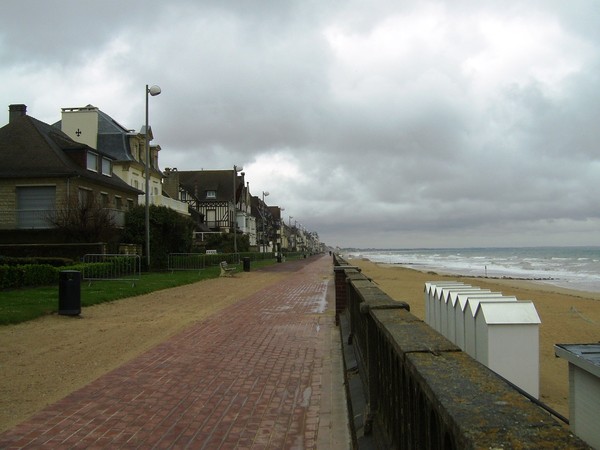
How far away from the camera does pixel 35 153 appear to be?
31.2m

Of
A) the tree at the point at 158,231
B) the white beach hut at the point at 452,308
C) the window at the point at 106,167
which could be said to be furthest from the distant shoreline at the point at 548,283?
the window at the point at 106,167

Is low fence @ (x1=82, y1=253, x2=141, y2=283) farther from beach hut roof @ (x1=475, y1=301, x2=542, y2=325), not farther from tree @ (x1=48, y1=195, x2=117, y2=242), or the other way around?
beach hut roof @ (x1=475, y1=301, x2=542, y2=325)

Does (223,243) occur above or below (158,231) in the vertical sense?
below

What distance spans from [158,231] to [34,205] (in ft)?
25.4

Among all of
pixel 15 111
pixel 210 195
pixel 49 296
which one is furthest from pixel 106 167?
pixel 210 195

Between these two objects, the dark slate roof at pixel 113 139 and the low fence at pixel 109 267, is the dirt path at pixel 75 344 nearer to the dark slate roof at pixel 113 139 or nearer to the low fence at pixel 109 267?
the low fence at pixel 109 267

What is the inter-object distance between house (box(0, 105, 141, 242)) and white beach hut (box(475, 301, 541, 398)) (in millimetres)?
26806

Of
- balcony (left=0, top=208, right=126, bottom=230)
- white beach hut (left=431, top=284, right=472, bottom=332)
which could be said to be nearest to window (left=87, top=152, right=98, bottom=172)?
balcony (left=0, top=208, right=126, bottom=230)

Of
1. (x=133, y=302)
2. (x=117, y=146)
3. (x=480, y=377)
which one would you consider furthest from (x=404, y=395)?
(x=117, y=146)

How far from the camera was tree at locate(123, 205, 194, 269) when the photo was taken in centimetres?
2919

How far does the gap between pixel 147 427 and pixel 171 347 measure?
12.5 ft

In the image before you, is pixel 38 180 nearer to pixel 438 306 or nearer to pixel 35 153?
pixel 35 153

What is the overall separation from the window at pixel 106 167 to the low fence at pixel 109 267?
1435 cm

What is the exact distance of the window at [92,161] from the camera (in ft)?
107
